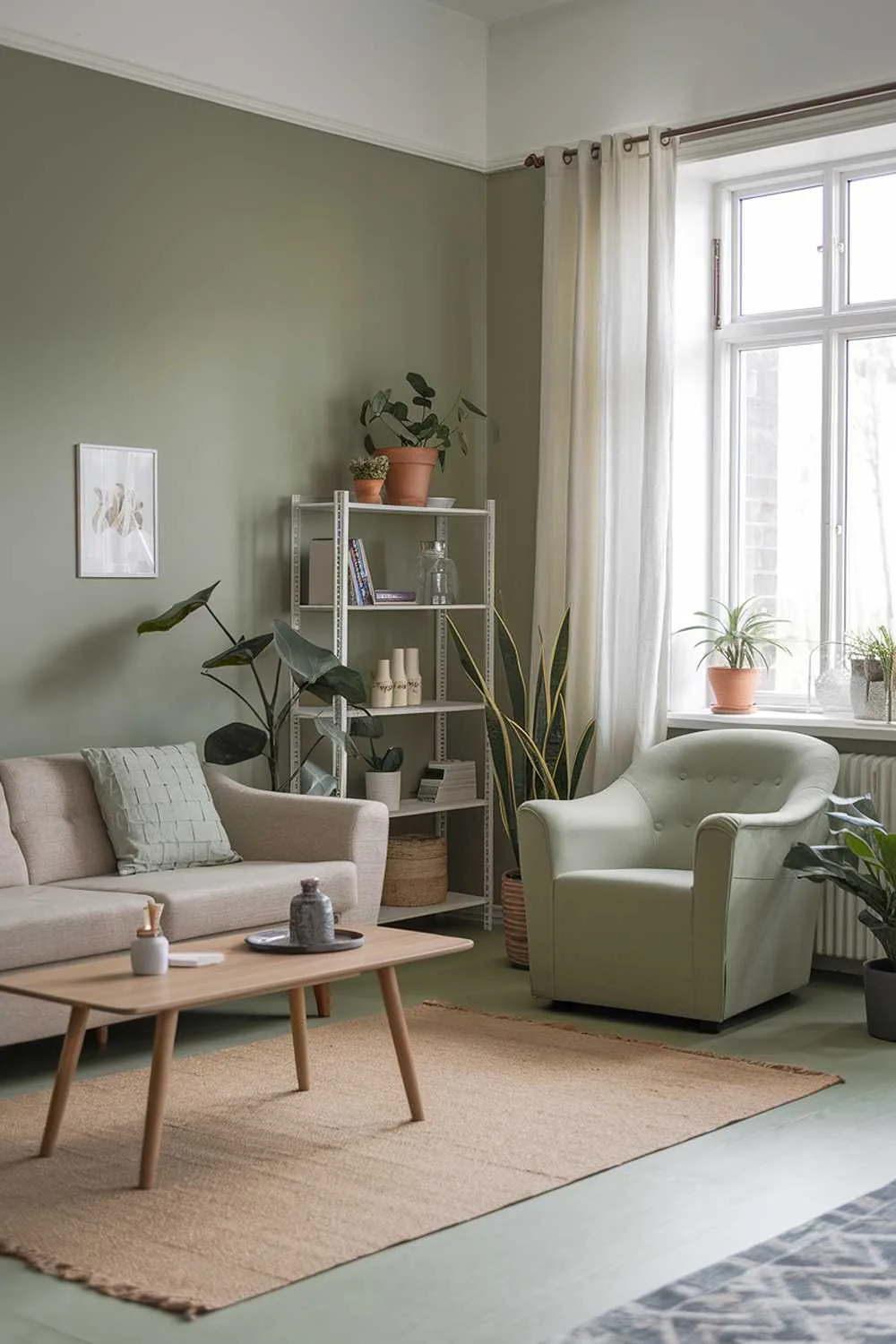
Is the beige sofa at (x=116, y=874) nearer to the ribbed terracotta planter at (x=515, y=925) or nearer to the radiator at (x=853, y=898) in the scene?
the ribbed terracotta planter at (x=515, y=925)

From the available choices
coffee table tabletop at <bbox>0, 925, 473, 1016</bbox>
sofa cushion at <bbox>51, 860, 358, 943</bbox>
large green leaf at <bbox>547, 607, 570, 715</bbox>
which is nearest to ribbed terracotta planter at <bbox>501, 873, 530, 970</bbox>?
large green leaf at <bbox>547, 607, 570, 715</bbox>

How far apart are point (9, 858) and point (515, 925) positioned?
6.02 feet

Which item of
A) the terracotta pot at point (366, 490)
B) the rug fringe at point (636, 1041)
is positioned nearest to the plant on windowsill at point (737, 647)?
the terracotta pot at point (366, 490)

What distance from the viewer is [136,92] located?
17.7ft

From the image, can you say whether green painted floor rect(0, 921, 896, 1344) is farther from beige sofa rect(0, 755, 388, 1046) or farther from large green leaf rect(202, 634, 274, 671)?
large green leaf rect(202, 634, 274, 671)

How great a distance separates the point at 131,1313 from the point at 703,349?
4.36 m

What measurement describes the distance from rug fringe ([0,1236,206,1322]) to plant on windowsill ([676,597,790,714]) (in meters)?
3.51

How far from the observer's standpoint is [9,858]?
15.5 feet

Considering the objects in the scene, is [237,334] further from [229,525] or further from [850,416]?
[850,416]

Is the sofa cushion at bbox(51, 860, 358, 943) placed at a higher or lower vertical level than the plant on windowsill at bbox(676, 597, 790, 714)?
lower

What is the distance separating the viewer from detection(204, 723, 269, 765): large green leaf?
215 inches

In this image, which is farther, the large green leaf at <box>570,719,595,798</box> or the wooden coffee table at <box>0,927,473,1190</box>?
the large green leaf at <box>570,719,595,798</box>

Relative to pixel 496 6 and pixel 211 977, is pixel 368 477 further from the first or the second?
pixel 211 977

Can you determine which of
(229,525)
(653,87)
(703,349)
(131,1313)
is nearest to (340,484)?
(229,525)
